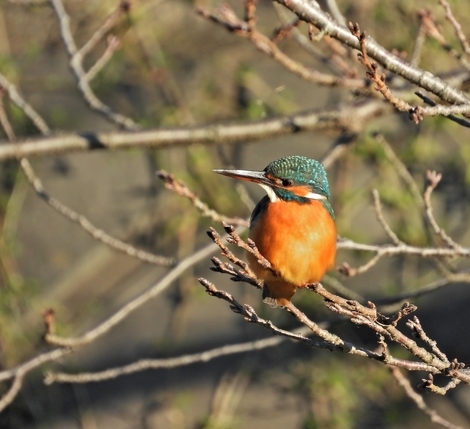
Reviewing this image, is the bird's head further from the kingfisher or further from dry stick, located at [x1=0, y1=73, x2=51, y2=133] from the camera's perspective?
dry stick, located at [x1=0, y1=73, x2=51, y2=133]

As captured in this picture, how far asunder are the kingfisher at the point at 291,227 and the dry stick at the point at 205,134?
104 centimetres

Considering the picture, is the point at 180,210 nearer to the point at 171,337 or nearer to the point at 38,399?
the point at 171,337

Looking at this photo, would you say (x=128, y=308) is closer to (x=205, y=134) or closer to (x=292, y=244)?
(x=205, y=134)

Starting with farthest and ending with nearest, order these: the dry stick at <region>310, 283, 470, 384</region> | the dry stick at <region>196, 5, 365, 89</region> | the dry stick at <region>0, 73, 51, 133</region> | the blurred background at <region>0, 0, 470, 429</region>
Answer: the blurred background at <region>0, 0, 470, 429</region>
the dry stick at <region>0, 73, 51, 133</region>
the dry stick at <region>196, 5, 365, 89</region>
the dry stick at <region>310, 283, 470, 384</region>

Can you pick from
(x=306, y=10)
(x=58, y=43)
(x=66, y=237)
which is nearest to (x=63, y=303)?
(x=66, y=237)

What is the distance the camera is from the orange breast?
2340 mm

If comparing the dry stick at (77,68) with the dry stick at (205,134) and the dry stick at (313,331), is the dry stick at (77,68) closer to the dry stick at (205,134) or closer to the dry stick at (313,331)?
the dry stick at (205,134)

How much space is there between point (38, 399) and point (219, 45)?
328 centimetres

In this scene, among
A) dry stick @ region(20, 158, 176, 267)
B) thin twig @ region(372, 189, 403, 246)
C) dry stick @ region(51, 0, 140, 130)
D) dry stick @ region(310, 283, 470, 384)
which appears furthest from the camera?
dry stick @ region(51, 0, 140, 130)

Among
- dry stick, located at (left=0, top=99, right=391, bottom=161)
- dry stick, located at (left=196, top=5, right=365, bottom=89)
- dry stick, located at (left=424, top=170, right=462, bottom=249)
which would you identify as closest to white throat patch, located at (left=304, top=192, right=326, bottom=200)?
dry stick, located at (left=424, top=170, right=462, bottom=249)

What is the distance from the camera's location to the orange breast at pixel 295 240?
234 centimetres

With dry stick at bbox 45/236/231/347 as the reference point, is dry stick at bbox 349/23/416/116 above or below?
above

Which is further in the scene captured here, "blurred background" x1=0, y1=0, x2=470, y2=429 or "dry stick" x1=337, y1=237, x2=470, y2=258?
"blurred background" x1=0, y1=0, x2=470, y2=429

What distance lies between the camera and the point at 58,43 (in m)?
6.23
